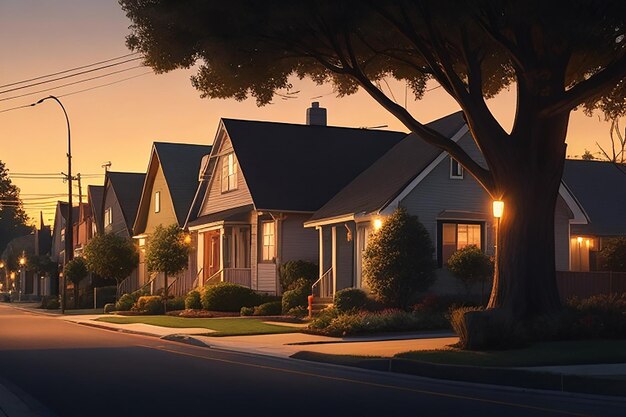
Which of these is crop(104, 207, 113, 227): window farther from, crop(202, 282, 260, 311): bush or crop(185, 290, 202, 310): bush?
crop(202, 282, 260, 311): bush

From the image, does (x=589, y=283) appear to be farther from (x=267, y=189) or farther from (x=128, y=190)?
(x=128, y=190)

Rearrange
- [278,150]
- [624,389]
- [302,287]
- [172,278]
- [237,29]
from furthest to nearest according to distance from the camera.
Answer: [172,278], [278,150], [302,287], [237,29], [624,389]

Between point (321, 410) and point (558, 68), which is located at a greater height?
point (558, 68)

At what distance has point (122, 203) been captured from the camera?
6338 cm

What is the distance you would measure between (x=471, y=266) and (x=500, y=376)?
57.7 feet

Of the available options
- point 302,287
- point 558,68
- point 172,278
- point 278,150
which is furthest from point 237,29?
point 172,278

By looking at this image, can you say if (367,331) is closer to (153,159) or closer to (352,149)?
(352,149)

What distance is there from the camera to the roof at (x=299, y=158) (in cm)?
4053

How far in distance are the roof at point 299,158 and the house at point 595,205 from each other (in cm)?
953

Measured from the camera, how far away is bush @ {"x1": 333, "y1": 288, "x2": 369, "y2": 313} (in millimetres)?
31844

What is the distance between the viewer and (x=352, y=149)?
44.9 metres

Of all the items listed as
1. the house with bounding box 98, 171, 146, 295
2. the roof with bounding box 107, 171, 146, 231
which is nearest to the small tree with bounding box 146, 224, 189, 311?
the house with bounding box 98, 171, 146, 295

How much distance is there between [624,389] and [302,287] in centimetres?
2396

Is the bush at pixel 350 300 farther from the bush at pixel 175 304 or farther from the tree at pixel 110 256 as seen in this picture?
the tree at pixel 110 256
